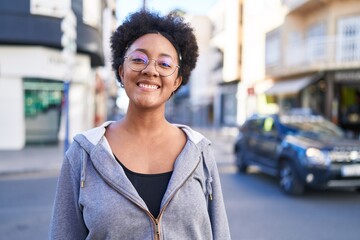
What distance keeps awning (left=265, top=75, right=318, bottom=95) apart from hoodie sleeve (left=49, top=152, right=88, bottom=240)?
15.4 meters

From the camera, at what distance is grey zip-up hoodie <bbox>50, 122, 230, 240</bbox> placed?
1414mm

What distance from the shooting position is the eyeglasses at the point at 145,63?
1.55m

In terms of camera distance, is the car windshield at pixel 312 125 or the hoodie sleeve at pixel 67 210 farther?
the car windshield at pixel 312 125

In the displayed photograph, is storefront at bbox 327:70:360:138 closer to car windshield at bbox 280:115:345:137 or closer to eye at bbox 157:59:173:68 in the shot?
car windshield at bbox 280:115:345:137

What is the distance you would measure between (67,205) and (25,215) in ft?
15.0

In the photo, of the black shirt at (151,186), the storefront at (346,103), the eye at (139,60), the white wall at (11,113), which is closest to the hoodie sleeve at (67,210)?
the black shirt at (151,186)

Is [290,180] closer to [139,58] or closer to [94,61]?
[139,58]

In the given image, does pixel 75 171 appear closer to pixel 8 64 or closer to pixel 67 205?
pixel 67 205

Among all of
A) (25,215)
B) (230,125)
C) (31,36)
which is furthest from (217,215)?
(230,125)

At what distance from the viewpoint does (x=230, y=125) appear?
29016 millimetres

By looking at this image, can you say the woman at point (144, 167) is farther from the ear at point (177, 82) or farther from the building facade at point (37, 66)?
the building facade at point (37, 66)

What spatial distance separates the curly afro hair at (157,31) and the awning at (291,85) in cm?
1483

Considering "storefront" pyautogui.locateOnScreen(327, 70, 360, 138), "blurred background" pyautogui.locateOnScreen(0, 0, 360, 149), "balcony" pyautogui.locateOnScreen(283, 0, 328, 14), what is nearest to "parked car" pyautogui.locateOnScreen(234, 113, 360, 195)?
"blurred background" pyautogui.locateOnScreen(0, 0, 360, 149)

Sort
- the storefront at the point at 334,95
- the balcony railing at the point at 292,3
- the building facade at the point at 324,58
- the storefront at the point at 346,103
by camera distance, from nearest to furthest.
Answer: the building facade at the point at 324,58
the storefront at the point at 334,95
the storefront at the point at 346,103
the balcony railing at the point at 292,3
